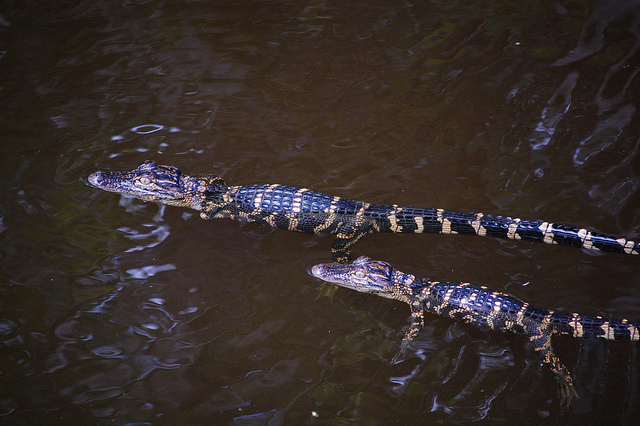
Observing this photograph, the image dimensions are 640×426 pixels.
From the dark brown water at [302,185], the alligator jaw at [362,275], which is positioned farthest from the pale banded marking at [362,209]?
the alligator jaw at [362,275]

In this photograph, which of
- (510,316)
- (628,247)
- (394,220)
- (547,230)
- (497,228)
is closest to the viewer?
(510,316)

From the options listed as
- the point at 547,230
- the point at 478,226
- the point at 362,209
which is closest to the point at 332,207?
the point at 362,209

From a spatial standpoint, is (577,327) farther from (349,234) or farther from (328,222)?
(328,222)

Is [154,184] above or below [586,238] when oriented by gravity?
above

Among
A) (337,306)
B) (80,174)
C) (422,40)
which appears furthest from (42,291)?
(422,40)

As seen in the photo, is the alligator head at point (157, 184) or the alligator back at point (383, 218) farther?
the alligator head at point (157, 184)

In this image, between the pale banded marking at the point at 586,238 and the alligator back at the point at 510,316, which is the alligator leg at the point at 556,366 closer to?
the alligator back at the point at 510,316
